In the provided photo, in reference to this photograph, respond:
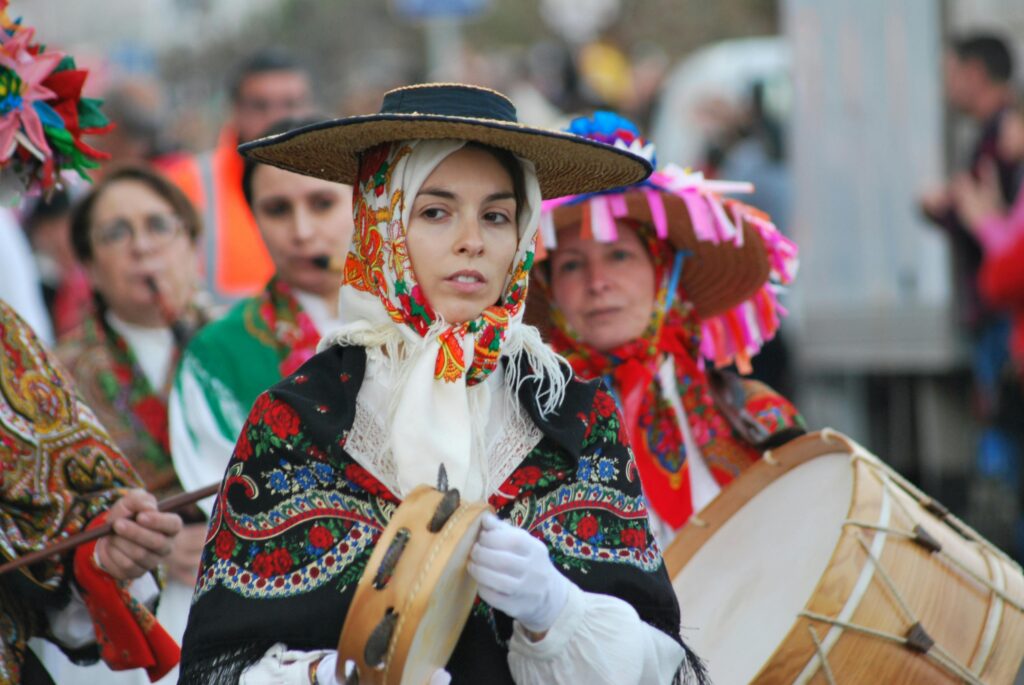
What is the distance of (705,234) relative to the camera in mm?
4566

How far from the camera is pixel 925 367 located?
9961 millimetres

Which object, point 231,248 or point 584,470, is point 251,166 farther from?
point 584,470

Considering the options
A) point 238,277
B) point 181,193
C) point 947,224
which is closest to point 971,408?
point 947,224

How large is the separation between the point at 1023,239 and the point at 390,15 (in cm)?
2548

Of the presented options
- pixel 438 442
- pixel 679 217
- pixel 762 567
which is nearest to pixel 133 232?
pixel 679 217

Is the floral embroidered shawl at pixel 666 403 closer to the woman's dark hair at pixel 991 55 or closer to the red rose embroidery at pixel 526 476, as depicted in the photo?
the red rose embroidery at pixel 526 476

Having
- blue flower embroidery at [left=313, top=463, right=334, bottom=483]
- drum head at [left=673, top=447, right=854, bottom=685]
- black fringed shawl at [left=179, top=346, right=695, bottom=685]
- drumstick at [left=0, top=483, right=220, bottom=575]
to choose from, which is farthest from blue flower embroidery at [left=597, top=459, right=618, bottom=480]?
drumstick at [left=0, top=483, right=220, bottom=575]

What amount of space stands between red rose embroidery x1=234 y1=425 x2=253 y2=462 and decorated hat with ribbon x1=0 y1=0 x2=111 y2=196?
1.01 metres

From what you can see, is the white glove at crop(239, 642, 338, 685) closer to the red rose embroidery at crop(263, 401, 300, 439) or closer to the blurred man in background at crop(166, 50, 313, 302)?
the red rose embroidery at crop(263, 401, 300, 439)

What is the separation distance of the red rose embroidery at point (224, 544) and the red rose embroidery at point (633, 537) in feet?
2.40

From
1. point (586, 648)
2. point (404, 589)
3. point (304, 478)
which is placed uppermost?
point (304, 478)

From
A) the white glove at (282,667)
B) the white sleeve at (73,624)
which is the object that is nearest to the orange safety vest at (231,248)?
the white sleeve at (73,624)

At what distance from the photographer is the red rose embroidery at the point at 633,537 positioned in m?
3.24

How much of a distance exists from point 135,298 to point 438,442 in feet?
9.32
